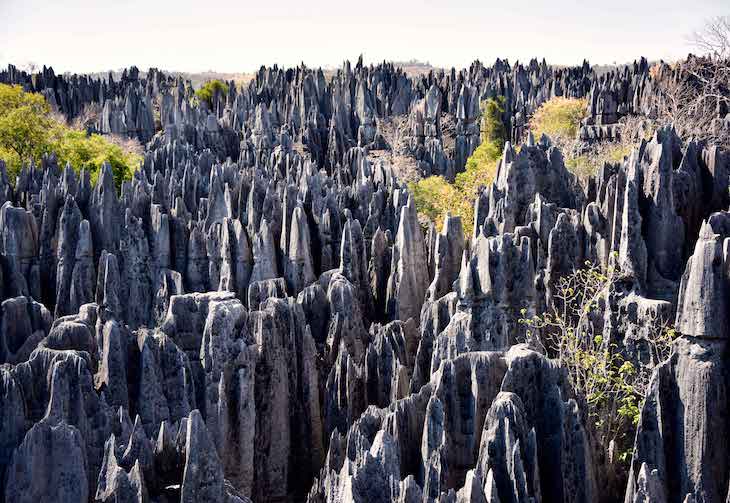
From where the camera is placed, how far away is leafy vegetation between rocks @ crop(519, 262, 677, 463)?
13.3 m

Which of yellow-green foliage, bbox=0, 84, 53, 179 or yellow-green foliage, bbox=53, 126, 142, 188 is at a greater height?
yellow-green foliage, bbox=0, 84, 53, 179

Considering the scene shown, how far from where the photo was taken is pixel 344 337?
742 inches

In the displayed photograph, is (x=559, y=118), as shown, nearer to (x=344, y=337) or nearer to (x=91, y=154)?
(x=91, y=154)

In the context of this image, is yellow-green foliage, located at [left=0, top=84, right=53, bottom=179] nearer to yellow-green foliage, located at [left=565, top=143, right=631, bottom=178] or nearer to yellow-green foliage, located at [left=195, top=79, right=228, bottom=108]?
yellow-green foliage, located at [left=565, top=143, right=631, bottom=178]

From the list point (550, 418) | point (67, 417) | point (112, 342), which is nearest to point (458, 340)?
point (550, 418)

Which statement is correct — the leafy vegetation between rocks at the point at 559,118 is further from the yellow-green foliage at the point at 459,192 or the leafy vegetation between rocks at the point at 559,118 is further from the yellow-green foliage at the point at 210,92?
the yellow-green foliage at the point at 210,92

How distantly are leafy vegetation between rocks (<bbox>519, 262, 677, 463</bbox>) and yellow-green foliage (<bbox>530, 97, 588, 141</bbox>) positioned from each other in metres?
34.6

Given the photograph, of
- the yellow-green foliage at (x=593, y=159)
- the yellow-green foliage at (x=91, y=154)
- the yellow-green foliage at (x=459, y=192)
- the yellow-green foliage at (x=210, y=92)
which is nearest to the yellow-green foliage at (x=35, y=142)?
the yellow-green foliage at (x=91, y=154)

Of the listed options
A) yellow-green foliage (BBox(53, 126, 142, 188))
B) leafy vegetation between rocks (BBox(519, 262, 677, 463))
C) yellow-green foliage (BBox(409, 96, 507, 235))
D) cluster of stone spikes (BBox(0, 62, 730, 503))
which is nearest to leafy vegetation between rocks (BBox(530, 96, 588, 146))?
yellow-green foliage (BBox(409, 96, 507, 235))

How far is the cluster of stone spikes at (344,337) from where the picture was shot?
32.8ft

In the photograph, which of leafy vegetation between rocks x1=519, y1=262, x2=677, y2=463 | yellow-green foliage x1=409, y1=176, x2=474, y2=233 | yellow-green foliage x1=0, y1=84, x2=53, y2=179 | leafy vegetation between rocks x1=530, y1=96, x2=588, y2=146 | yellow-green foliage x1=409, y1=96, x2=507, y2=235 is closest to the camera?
leafy vegetation between rocks x1=519, y1=262, x2=677, y2=463

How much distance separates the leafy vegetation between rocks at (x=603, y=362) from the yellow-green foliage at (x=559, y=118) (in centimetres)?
3456

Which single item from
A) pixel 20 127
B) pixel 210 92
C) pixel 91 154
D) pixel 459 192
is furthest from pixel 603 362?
pixel 210 92

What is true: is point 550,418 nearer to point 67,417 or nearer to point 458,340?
point 458,340
